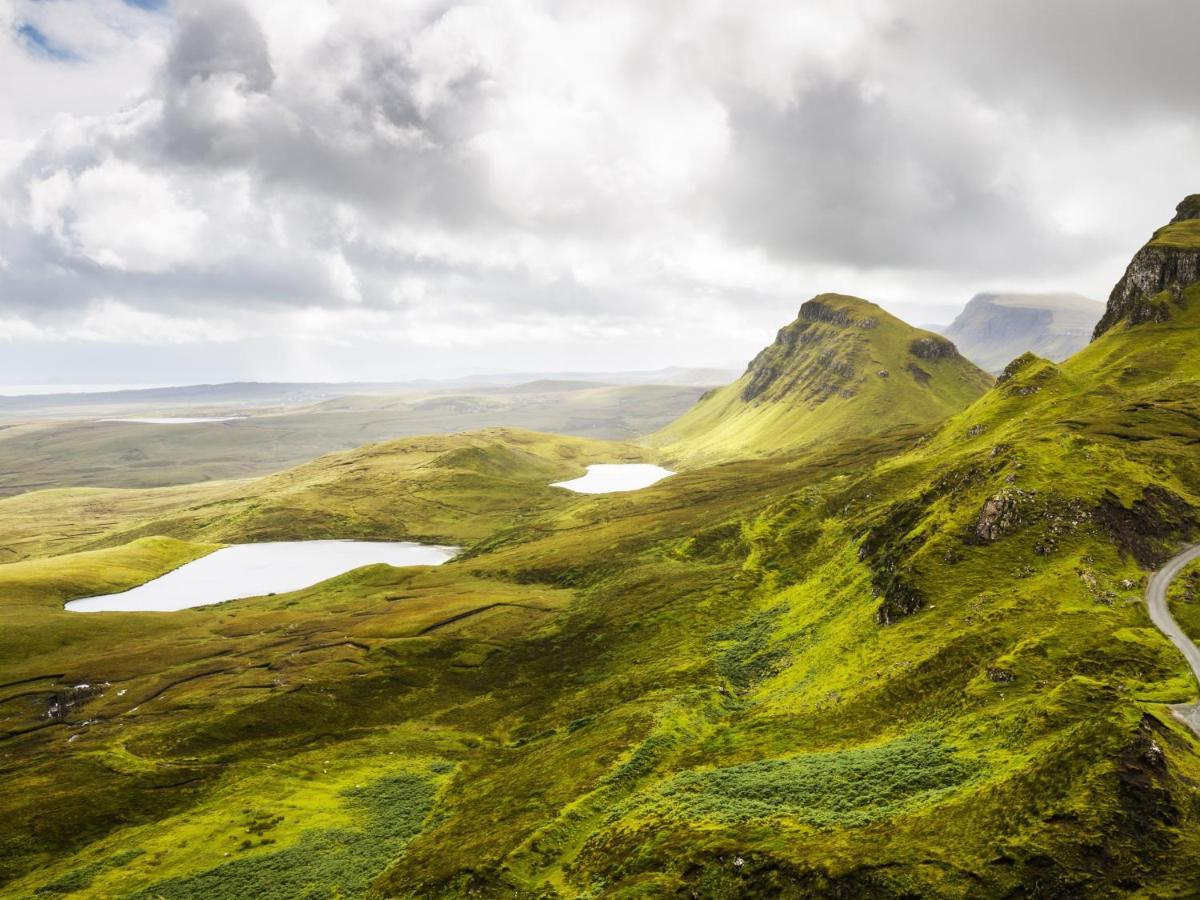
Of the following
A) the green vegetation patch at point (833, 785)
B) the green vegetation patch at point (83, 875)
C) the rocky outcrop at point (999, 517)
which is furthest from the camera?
the rocky outcrop at point (999, 517)

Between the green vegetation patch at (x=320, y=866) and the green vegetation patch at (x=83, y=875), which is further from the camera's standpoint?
the green vegetation patch at (x=83, y=875)

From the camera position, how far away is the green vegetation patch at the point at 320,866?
5400 cm

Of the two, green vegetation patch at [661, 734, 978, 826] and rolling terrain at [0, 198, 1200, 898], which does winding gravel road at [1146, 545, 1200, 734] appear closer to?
rolling terrain at [0, 198, 1200, 898]

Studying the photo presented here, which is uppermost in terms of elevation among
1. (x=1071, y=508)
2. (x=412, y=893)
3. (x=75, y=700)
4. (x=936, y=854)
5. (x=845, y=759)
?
(x=1071, y=508)

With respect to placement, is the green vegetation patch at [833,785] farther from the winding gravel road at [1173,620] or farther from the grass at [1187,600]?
the grass at [1187,600]

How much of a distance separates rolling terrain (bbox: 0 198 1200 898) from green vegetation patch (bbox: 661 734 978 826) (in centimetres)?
33

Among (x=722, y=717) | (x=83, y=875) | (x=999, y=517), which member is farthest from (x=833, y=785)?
(x=83, y=875)

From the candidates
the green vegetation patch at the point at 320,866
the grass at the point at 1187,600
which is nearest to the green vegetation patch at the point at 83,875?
the green vegetation patch at the point at 320,866

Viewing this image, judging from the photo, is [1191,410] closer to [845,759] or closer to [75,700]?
[845,759]

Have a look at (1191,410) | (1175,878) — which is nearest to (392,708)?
(1175,878)

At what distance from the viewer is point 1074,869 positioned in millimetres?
32062

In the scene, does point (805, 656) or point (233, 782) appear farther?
point (805, 656)

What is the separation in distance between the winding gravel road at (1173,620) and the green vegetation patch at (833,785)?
16.4m

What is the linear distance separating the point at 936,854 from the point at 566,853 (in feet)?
93.5
